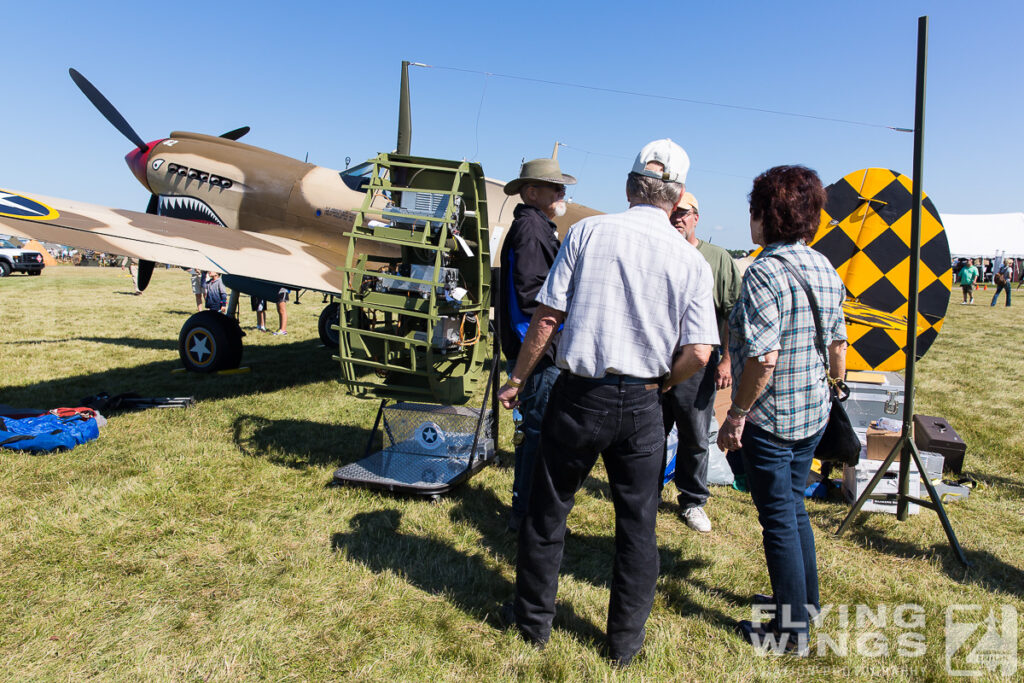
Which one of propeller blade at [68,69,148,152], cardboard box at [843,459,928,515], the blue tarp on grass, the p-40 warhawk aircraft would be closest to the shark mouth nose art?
the p-40 warhawk aircraft

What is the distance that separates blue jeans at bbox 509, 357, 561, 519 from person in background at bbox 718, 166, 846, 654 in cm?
109

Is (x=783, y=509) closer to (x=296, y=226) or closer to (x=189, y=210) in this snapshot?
(x=296, y=226)

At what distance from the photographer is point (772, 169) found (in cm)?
242

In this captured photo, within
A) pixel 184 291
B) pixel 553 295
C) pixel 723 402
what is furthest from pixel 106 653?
pixel 184 291

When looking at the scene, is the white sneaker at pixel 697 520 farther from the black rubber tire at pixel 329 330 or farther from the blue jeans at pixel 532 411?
the black rubber tire at pixel 329 330

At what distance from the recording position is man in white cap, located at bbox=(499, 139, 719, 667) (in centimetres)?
208

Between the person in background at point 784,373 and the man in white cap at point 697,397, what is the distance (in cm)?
91

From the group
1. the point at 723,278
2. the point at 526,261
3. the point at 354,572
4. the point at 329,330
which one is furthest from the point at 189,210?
the point at 723,278

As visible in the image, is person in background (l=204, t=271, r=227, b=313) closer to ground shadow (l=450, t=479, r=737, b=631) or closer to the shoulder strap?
ground shadow (l=450, t=479, r=737, b=631)

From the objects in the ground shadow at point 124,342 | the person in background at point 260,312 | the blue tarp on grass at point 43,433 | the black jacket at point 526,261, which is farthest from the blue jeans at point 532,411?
the person in background at point 260,312

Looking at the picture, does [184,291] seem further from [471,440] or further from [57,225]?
[471,440]

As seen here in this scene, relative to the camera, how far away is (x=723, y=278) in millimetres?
3451

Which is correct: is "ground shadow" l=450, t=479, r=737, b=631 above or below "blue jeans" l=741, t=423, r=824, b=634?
below

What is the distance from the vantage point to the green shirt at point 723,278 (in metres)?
3.44
